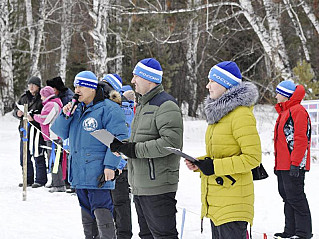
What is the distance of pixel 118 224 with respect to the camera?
17.6ft

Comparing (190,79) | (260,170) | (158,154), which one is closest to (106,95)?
(158,154)

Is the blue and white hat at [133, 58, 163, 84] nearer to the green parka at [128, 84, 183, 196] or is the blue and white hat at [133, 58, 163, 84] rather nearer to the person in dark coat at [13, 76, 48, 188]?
the green parka at [128, 84, 183, 196]

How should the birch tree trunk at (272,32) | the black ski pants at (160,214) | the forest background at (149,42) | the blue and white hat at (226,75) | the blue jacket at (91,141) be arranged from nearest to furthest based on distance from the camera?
the blue and white hat at (226,75) → the black ski pants at (160,214) → the blue jacket at (91,141) → the birch tree trunk at (272,32) → the forest background at (149,42)

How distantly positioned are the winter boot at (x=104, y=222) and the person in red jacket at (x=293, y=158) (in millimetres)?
2200

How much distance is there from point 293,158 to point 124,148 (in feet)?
7.87

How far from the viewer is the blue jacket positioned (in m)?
4.48

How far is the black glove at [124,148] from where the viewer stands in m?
3.93

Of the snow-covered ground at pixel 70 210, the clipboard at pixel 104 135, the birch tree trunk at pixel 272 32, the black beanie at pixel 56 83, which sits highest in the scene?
the birch tree trunk at pixel 272 32

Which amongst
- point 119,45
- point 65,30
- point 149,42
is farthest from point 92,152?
point 65,30

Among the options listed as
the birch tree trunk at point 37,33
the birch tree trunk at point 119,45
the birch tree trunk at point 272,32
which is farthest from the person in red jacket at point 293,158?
the birch tree trunk at point 37,33

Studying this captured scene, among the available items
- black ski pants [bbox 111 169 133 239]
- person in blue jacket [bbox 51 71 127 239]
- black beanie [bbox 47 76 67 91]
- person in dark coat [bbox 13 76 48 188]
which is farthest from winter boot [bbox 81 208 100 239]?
person in dark coat [bbox 13 76 48 188]

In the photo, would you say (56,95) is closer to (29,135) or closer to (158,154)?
(29,135)

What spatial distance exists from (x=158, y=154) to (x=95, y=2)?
481 inches

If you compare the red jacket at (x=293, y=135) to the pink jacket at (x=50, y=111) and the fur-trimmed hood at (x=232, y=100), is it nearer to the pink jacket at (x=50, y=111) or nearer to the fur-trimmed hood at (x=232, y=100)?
the fur-trimmed hood at (x=232, y=100)
